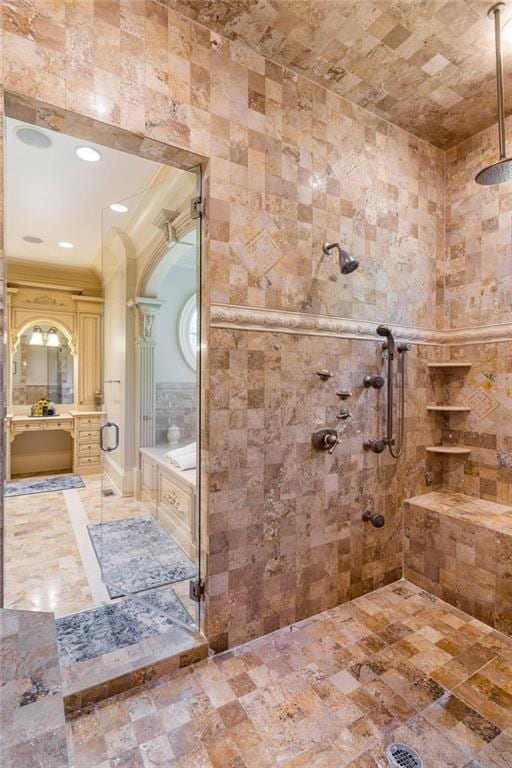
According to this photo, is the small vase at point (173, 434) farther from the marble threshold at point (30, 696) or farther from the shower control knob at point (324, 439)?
the marble threshold at point (30, 696)

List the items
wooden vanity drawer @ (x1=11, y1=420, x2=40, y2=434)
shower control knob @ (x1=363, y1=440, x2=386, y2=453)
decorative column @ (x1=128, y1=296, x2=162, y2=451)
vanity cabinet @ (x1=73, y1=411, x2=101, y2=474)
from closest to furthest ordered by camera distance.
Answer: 1. shower control knob @ (x1=363, y1=440, x2=386, y2=453)
2. decorative column @ (x1=128, y1=296, x2=162, y2=451)
3. wooden vanity drawer @ (x1=11, y1=420, x2=40, y2=434)
4. vanity cabinet @ (x1=73, y1=411, x2=101, y2=474)

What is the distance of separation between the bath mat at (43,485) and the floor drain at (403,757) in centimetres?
450

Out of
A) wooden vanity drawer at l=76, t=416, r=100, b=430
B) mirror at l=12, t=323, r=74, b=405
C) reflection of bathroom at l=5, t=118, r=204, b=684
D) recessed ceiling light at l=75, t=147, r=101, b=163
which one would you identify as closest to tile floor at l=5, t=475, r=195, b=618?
reflection of bathroom at l=5, t=118, r=204, b=684

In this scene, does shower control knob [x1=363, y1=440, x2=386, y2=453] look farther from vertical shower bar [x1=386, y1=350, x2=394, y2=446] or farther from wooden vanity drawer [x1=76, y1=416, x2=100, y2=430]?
wooden vanity drawer [x1=76, y1=416, x2=100, y2=430]

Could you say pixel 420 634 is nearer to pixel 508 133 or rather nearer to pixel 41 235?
pixel 508 133

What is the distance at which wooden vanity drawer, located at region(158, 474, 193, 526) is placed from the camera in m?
2.47

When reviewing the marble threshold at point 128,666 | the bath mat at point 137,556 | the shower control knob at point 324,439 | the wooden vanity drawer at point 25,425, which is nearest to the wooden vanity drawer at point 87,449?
the wooden vanity drawer at point 25,425

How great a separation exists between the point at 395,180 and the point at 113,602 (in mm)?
3393

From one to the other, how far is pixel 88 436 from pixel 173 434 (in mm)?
3233

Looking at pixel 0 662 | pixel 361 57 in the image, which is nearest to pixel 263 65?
pixel 361 57

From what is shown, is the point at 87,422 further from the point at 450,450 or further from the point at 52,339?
the point at 450,450

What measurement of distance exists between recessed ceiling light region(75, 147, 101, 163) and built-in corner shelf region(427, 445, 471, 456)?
3.40 meters

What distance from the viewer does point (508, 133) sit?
254cm

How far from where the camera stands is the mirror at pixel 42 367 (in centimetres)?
557
